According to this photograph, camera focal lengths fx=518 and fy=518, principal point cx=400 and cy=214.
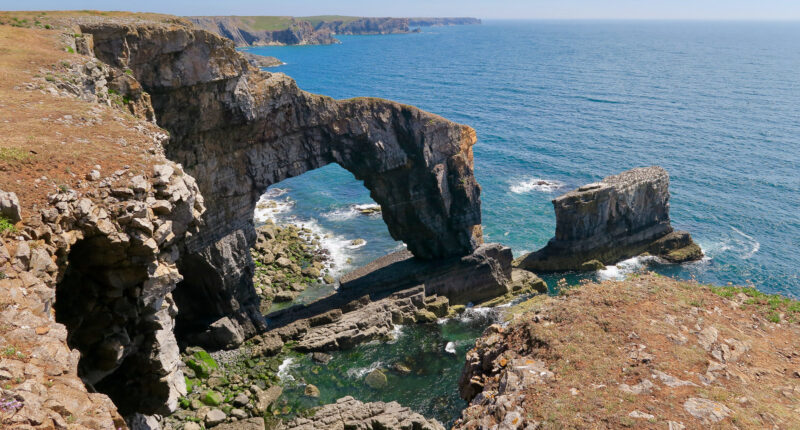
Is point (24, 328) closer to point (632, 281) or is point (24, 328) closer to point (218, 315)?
point (632, 281)

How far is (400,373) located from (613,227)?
114ft

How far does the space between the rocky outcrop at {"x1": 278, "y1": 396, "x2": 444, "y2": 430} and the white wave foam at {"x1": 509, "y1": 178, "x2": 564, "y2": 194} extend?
50517 millimetres

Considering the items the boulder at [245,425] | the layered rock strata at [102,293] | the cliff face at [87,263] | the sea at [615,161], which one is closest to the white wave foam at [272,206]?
the sea at [615,161]

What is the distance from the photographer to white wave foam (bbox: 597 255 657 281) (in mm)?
56188

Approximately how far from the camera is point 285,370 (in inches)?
1448

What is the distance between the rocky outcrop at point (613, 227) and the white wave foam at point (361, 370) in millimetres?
25694

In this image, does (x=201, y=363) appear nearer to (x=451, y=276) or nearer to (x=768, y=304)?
(x=451, y=276)

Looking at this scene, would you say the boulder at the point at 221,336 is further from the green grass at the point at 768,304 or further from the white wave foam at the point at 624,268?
the white wave foam at the point at 624,268

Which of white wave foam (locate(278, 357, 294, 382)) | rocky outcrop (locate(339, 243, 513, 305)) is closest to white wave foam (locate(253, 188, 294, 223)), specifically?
rocky outcrop (locate(339, 243, 513, 305))

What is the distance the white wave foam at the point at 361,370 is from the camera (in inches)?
1459

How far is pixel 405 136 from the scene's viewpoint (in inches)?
1841

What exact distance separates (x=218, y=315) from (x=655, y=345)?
31.4 meters

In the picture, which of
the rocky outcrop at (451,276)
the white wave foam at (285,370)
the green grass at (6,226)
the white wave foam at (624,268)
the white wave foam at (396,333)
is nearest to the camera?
the green grass at (6,226)

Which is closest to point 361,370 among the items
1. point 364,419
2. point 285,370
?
point 285,370
